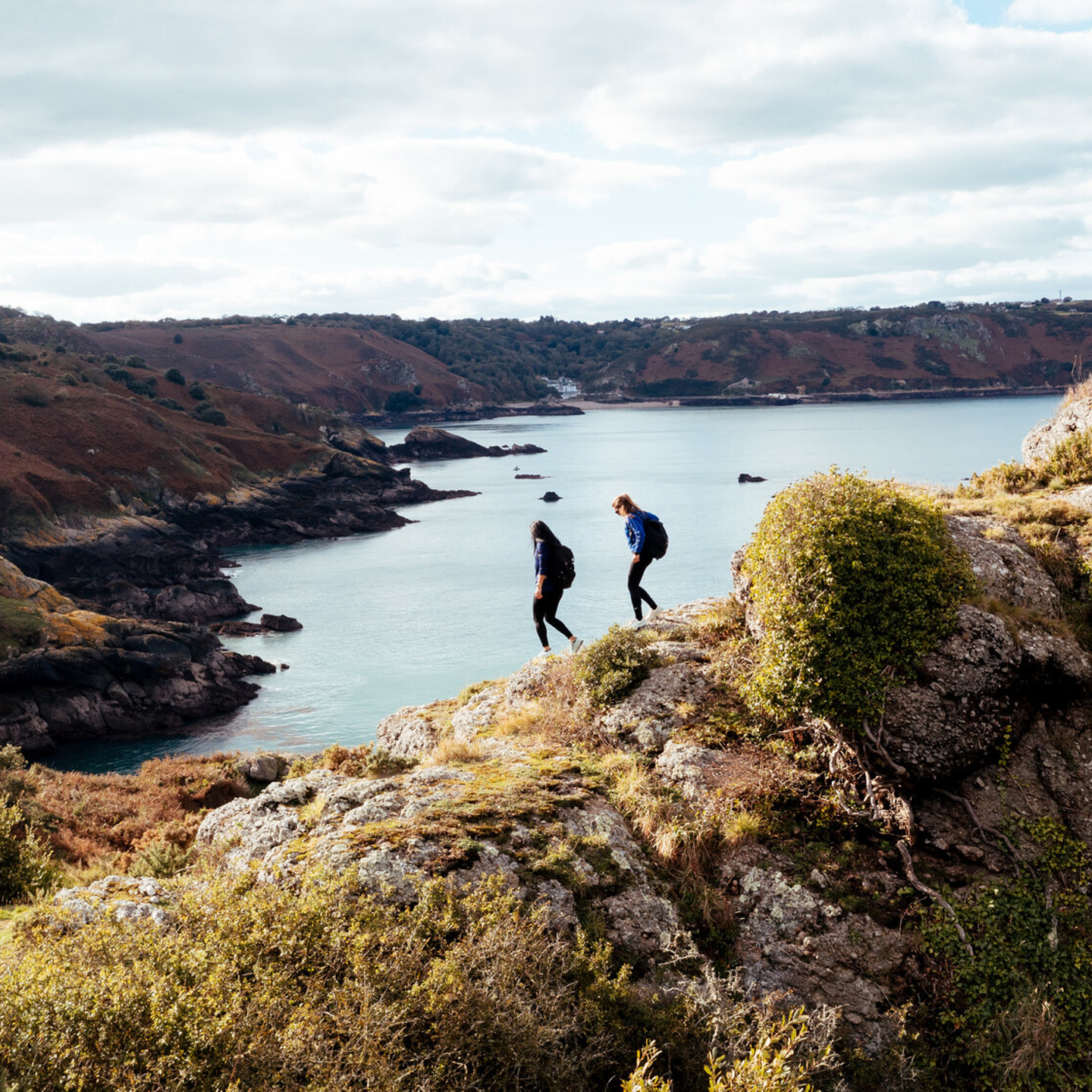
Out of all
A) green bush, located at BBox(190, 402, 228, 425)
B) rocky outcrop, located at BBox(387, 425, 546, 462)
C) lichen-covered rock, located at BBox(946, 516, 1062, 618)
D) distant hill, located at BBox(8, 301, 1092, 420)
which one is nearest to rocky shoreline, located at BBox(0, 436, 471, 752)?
green bush, located at BBox(190, 402, 228, 425)

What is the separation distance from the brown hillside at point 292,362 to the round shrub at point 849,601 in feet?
530

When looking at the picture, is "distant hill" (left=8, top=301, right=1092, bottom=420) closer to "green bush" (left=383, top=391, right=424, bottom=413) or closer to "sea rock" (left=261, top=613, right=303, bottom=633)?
"green bush" (left=383, top=391, right=424, bottom=413)

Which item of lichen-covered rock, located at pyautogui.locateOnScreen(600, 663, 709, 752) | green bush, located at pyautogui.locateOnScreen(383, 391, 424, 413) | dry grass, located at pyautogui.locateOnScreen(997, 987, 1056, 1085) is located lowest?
dry grass, located at pyautogui.locateOnScreen(997, 987, 1056, 1085)

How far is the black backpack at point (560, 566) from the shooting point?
35.6 feet

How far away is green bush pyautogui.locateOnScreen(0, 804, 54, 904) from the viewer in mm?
7359

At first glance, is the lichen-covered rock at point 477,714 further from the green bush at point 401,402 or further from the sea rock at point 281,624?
the green bush at point 401,402

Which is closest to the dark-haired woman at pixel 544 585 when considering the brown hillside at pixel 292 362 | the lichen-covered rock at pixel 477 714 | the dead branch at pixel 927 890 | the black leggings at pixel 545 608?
the black leggings at pixel 545 608

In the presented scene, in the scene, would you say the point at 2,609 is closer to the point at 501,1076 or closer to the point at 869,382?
the point at 501,1076

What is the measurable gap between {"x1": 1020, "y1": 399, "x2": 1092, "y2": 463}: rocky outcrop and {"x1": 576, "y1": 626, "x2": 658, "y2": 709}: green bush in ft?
24.7

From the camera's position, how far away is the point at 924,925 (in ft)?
20.9

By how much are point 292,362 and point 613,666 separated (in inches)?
7240

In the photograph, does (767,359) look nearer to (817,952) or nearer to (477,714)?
(477,714)

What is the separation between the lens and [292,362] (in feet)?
584

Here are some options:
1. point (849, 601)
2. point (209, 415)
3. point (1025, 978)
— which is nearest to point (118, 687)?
point (849, 601)
